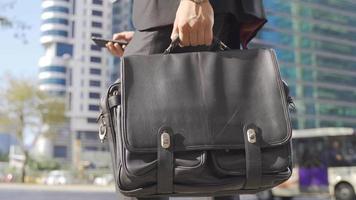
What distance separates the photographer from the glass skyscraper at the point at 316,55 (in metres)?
54.1

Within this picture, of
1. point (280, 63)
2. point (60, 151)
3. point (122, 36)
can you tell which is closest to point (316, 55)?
point (280, 63)

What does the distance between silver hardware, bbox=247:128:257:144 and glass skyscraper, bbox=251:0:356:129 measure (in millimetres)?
52769

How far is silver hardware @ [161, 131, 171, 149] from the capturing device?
1.03 metres

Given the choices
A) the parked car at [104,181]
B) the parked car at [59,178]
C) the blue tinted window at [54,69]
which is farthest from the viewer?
the blue tinted window at [54,69]

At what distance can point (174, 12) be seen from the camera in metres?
1.23

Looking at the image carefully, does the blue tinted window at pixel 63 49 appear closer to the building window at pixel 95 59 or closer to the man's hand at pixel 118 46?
the building window at pixel 95 59

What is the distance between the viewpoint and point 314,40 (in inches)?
2207

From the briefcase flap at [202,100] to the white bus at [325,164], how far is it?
999 cm

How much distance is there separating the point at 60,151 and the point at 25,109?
3823 centimetres

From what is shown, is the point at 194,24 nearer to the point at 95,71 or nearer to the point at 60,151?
the point at 95,71

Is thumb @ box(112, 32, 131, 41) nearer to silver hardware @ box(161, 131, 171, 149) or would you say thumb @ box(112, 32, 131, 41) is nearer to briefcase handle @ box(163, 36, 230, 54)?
briefcase handle @ box(163, 36, 230, 54)

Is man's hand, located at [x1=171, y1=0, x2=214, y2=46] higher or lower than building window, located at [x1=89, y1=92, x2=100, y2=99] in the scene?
lower

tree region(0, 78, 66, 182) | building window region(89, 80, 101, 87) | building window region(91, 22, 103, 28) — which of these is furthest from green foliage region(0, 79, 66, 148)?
building window region(89, 80, 101, 87)

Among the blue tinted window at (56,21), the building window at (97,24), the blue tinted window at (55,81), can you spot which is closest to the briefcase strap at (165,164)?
the building window at (97,24)
